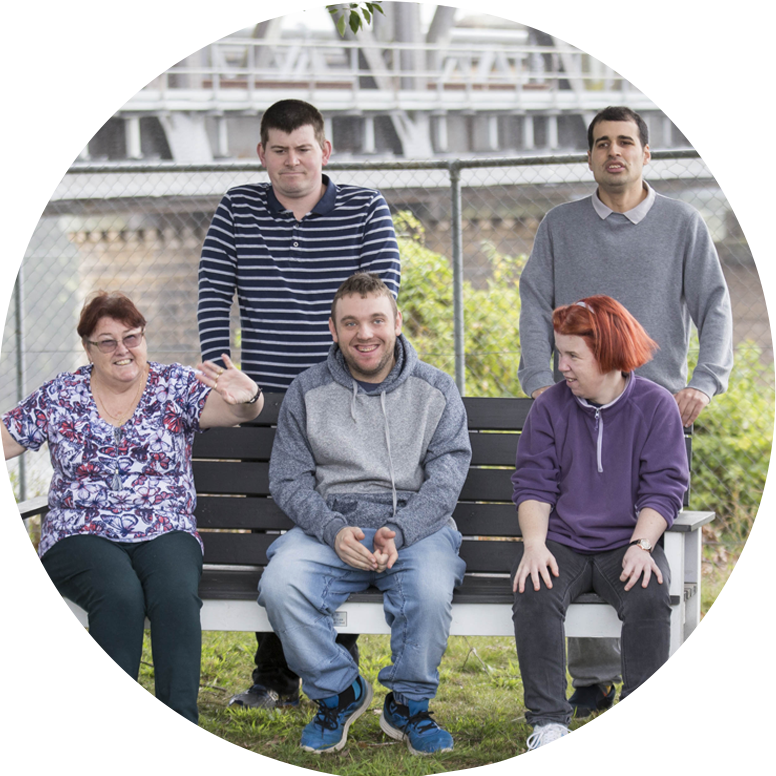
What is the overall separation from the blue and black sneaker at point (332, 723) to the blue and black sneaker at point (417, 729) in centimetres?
12

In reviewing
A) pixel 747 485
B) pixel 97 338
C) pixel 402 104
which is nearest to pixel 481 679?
pixel 97 338

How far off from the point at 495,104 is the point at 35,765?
14.9 metres

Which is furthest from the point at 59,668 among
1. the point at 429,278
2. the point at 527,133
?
the point at 527,133

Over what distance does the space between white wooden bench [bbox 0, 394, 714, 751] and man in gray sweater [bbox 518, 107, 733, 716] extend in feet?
0.95

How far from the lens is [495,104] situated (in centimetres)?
1650

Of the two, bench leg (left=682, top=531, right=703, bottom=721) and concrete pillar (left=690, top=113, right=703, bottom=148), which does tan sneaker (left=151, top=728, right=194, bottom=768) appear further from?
concrete pillar (left=690, top=113, right=703, bottom=148)

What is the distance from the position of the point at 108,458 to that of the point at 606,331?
4.88 ft

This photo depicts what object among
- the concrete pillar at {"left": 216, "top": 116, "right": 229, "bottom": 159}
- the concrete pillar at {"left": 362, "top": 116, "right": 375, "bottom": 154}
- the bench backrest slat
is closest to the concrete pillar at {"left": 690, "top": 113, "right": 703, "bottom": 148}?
the concrete pillar at {"left": 362, "top": 116, "right": 375, "bottom": 154}

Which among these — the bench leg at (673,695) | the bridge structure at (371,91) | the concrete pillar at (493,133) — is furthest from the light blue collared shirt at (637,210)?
the concrete pillar at (493,133)

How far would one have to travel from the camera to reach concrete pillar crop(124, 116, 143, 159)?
13438 millimetres

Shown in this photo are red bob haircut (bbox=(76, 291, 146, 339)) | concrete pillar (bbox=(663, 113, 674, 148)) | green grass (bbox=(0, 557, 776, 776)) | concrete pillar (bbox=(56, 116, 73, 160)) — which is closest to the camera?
green grass (bbox=(0, 557, 776, 776))

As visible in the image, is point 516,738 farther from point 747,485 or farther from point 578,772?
point 747,485

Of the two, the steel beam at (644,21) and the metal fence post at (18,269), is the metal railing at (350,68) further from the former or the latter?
the metal fence post at (18,269)

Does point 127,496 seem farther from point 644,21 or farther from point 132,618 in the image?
point 644,21
